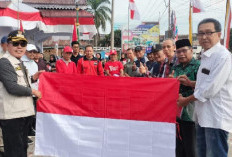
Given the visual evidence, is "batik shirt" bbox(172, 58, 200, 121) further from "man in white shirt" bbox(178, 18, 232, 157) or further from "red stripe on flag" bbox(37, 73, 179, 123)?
"man in white shirt" bbox(178, 18, 232, 157)

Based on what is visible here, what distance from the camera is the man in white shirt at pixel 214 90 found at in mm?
2372

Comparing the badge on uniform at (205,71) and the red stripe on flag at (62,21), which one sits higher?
the red stripe on flag at (62,21)

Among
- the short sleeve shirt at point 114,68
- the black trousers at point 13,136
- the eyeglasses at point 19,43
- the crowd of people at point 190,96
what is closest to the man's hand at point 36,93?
the crowd of people at point 190,96

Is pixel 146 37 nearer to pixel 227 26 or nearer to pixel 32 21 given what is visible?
pixel 32 21

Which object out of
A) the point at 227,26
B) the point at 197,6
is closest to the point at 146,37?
the point at 197,6

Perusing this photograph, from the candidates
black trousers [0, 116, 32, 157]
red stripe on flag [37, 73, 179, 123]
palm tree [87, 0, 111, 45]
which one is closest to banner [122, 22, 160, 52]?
palm tree [87, 0, 111, 45]

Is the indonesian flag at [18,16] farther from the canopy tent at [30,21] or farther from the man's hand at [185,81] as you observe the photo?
the man's hand at [185,81]

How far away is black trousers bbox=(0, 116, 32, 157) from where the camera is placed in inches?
110

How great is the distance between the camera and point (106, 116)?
3.25 meters

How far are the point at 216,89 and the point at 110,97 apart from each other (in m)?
1.31

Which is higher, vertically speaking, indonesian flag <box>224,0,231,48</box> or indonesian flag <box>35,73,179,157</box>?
indonesian flag <box>224,0,231,48</box>

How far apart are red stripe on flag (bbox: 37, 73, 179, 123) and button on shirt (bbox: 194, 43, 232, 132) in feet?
1.91

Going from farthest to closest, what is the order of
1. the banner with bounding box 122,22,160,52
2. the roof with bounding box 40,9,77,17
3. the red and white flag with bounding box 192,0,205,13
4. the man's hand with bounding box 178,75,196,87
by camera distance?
the banner with bounding box 122,22,160,52
the roof with bounding box 40,9,77,17
the red and white flag with bounding box 192,0,205,13
the man's hand with bounding box 178,75,196,87

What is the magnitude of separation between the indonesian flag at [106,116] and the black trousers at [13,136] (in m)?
0.48
